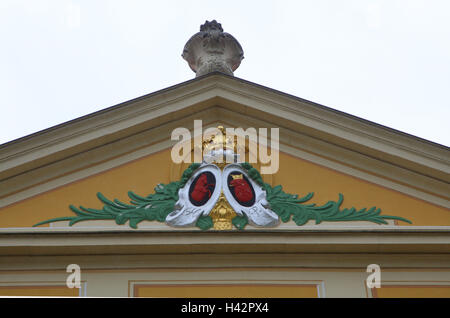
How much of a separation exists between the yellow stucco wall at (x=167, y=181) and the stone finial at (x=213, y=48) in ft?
7.64

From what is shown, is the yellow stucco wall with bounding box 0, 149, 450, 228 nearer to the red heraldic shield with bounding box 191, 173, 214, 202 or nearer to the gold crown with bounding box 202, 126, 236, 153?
the red heraldic shield with bounding box 191, 173, 214, 202

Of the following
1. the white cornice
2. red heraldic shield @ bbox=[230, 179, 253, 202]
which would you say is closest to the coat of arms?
red heraldic shield @ bbox=[230, 179, 253, 202]

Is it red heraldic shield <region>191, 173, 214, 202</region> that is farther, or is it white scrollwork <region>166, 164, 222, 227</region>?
red heraldic shield <region>191, 173, 214, 202</region>

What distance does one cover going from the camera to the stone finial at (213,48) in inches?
527

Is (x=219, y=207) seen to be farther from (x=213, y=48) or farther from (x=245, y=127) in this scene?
(x=213, y=48)

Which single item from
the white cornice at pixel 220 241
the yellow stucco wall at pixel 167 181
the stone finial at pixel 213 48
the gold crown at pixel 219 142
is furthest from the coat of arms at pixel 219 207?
→ the stone finial at pixel 213 48

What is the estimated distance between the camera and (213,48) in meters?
13.5

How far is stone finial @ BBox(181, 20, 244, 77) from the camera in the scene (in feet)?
44.0

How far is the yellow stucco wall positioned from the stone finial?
233cm

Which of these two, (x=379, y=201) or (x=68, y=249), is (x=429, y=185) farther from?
(x=68, y=249)

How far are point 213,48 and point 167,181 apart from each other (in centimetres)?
288

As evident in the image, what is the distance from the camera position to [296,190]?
11273 mm

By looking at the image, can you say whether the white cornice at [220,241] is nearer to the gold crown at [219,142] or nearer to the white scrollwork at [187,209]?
the white scrollwork at [187,209]

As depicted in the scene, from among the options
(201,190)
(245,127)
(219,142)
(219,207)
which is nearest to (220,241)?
(219,207)
